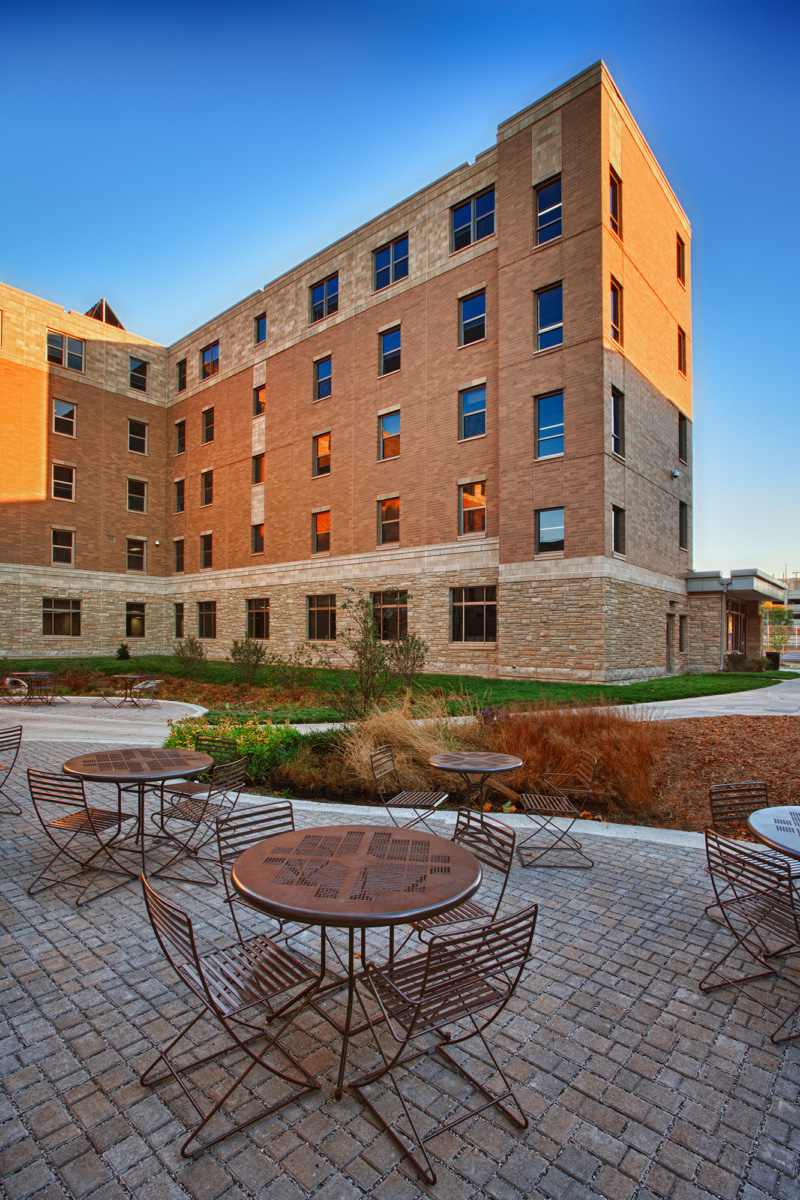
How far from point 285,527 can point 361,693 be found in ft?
58.5

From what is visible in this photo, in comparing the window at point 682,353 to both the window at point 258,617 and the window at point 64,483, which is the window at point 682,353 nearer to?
the window at point 258,617

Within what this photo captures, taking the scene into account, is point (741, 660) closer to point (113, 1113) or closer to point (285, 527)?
point (285, 527)

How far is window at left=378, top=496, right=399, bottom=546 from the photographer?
2278 centimetres

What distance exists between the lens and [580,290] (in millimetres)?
17781

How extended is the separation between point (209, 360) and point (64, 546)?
12.5 m

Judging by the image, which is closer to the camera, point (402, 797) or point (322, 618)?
point (402, 797)

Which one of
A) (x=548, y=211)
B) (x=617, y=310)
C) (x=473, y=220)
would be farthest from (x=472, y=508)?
(x=473, y=220)

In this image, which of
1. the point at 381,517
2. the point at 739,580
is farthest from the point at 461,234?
the point at 739,580

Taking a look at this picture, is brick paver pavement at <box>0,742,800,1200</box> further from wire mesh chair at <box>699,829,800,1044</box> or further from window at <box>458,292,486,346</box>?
window at <box>458,292,486,346</box>

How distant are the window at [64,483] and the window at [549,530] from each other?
23.8 metres

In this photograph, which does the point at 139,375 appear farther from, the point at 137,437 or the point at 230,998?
the point at 230,998

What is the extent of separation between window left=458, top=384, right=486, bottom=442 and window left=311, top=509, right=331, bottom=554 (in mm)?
7254

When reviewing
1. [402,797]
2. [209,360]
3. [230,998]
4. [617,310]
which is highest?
[209,360]

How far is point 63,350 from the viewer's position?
97.3ft
